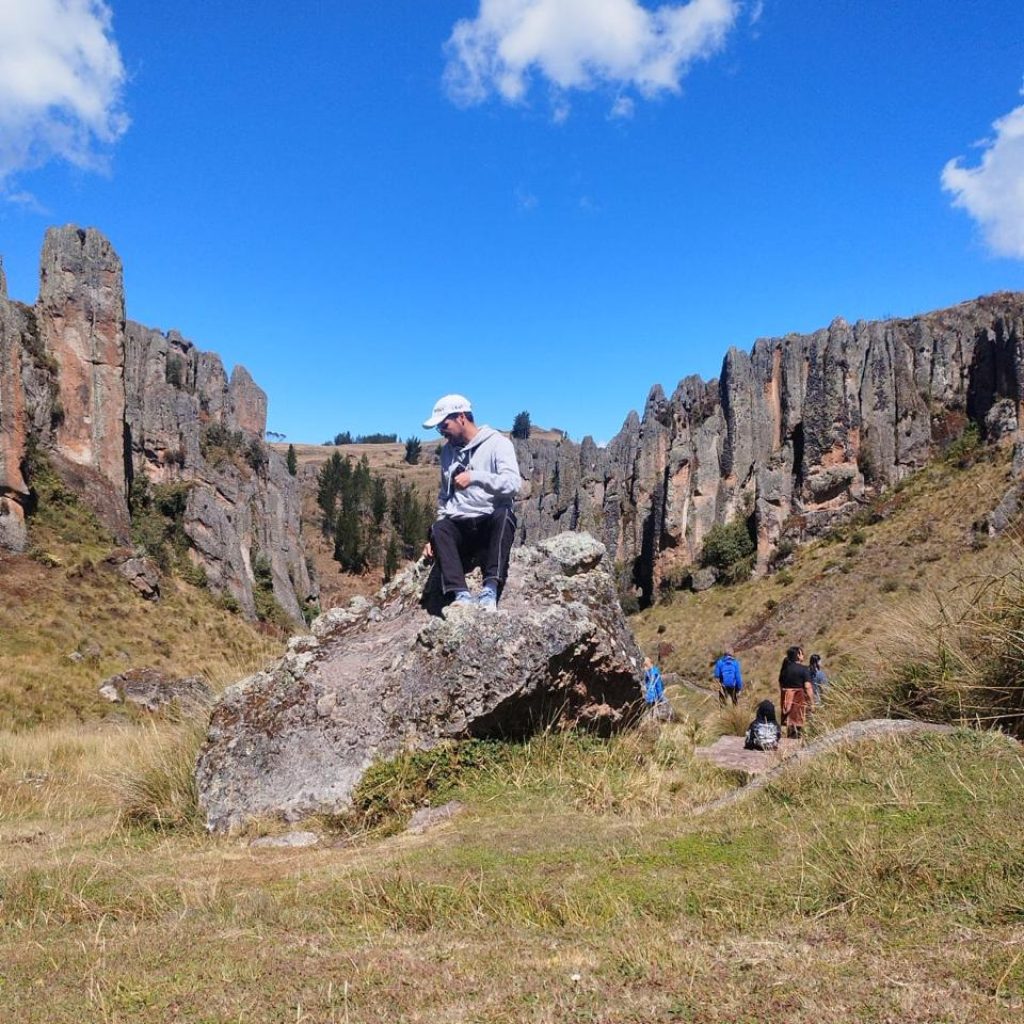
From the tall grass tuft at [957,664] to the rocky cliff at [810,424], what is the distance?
54.1 metres

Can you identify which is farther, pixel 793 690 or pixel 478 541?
pixel 793 690

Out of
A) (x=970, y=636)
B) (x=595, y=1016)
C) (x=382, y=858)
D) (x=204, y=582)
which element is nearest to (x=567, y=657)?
(x=382, y=858)

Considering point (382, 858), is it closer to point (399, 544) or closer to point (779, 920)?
point (779, 920)

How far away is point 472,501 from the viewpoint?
7605 millimetres

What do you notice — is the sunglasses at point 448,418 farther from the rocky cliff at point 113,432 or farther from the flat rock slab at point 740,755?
the rocky cliff at point 113,432

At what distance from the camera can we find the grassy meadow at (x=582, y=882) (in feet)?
9.12

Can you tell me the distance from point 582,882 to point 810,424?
67967 millimetres

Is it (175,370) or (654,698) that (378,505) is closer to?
(175,370)

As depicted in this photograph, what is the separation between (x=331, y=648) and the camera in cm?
759

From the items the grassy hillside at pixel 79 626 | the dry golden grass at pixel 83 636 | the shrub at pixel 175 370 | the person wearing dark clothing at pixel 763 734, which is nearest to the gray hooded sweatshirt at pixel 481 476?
the person wearing dark clothing at pixel 763 734

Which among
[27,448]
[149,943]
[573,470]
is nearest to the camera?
[149,943]

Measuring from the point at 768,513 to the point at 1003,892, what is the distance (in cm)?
6588

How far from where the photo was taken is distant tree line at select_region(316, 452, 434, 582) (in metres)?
97.4

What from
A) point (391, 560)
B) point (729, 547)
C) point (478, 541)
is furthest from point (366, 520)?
point (478, 541)
